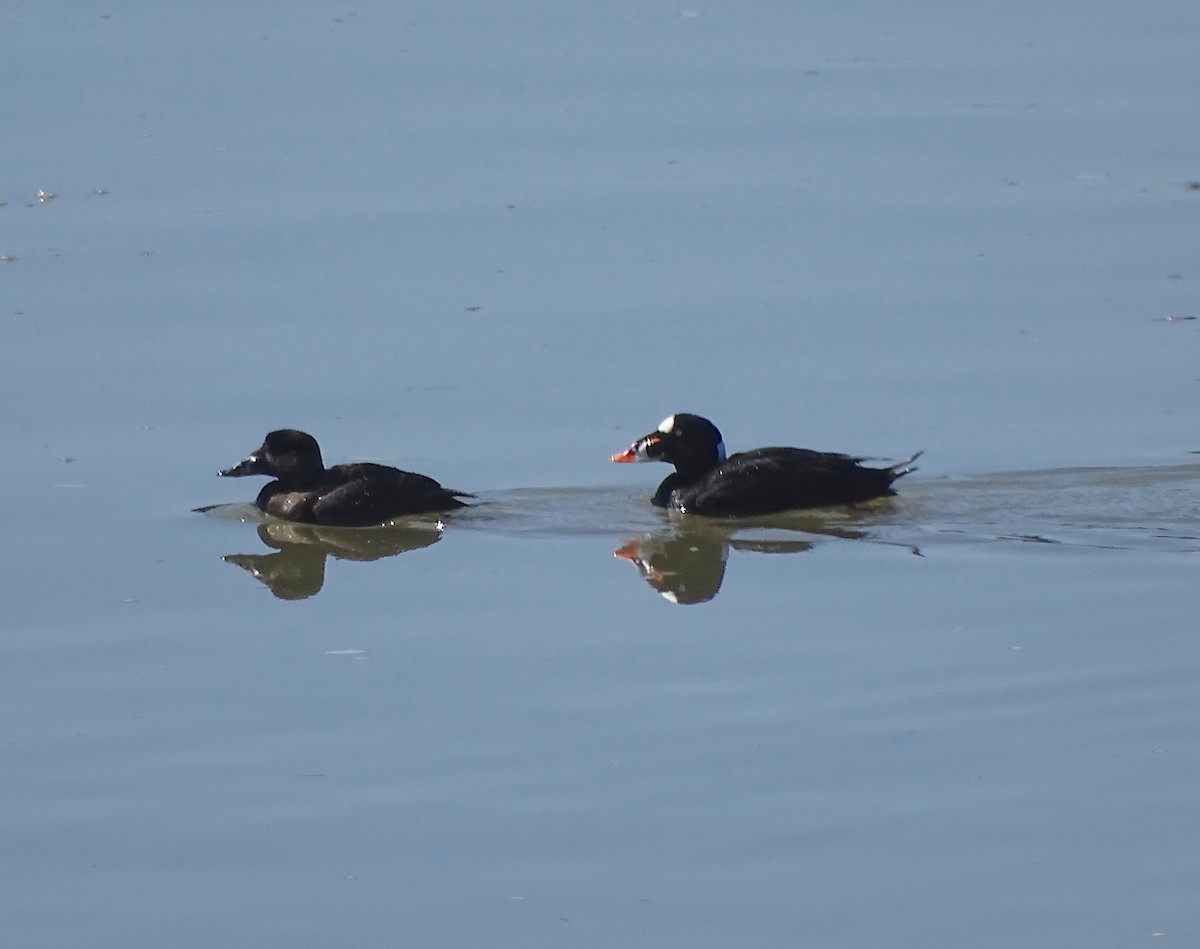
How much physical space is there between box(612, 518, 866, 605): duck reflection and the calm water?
40 millimetres

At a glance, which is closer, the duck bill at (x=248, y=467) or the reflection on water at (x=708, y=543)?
the reflection on water at (x=708, y=543)

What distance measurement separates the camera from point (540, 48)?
70.1 ft

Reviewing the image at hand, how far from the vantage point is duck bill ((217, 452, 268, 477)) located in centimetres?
1234

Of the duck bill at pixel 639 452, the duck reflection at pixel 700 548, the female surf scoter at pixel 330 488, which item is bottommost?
the duck reflection at pixel 700 548

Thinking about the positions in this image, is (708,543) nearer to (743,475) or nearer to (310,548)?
(743,475)


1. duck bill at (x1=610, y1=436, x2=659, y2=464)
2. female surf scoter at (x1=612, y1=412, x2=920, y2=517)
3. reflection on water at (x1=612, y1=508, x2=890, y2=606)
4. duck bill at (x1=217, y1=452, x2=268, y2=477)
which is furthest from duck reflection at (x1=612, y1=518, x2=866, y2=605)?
duck bill at (x1=217, y1=452, x2=268, y2=477)

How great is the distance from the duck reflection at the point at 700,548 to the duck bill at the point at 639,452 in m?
0.38

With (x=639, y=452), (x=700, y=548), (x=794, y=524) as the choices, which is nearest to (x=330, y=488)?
(x=639, y=452)

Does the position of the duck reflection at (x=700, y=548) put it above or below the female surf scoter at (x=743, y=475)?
below

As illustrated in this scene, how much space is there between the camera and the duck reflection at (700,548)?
1116 centimetres

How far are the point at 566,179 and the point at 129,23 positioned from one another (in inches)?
273

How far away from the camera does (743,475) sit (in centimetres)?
1229

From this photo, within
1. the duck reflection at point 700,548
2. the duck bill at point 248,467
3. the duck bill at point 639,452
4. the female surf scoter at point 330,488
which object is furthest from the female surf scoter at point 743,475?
the duck bill at point 248,467

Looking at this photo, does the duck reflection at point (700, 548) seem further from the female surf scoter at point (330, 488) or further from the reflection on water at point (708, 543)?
the female surf scoter at point (330, 488)
